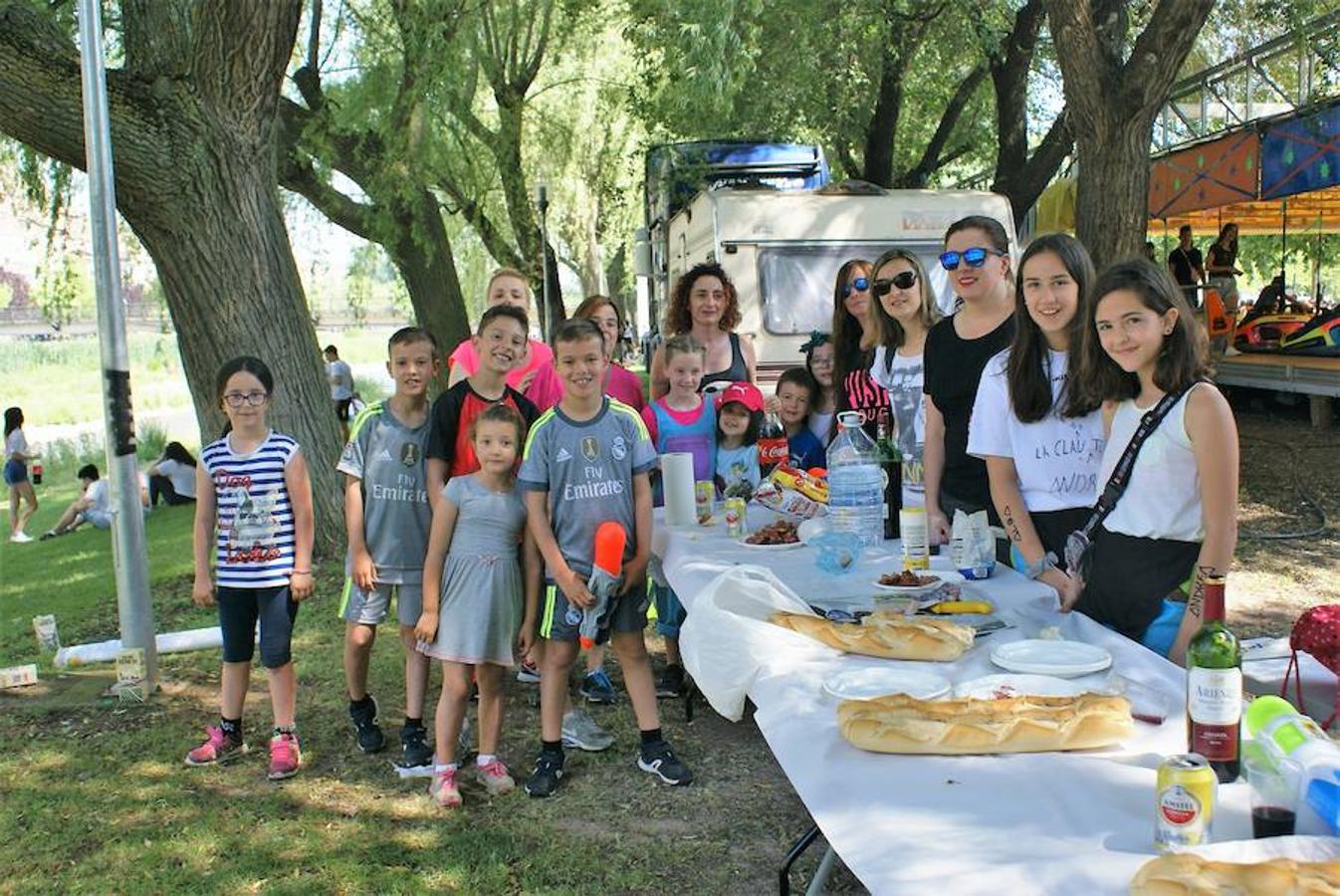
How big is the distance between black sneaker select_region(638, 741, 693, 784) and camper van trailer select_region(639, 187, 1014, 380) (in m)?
5.99

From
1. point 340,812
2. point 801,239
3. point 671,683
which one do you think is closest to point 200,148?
point 671,683

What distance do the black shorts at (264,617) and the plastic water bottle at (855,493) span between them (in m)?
2.17

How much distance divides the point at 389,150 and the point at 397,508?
26.5ft

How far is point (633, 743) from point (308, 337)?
4198 millimetres

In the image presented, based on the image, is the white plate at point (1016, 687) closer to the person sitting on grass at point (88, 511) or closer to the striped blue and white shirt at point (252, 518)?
the striped blue and white shirt at point (252, 518)

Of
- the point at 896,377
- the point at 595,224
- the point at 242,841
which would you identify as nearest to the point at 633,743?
the point at 242,841

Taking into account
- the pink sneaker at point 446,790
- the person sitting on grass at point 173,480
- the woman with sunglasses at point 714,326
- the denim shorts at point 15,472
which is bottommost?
the pink sneaker at point 446,790

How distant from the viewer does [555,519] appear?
4.01 m

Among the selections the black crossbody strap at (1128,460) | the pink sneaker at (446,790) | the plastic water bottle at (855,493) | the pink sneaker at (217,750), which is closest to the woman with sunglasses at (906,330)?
the plastic water bottle at (855,493)

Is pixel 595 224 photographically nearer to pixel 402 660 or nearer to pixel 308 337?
pixel 308 337

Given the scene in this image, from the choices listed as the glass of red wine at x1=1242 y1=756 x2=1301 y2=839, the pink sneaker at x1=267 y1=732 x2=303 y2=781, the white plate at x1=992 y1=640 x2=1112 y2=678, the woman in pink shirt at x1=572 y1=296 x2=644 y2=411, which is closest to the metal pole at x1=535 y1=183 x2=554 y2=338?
the woman in pink shirt at x1=572 y1=296 x2=644 y2=411

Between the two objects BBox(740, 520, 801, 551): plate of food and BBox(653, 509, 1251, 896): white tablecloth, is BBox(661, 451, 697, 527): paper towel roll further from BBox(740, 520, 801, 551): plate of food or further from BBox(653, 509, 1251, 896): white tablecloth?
BBox(653, 509, 1251, 896): white tablecloth

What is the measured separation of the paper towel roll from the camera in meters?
4.40

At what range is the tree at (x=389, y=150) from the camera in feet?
35.9
